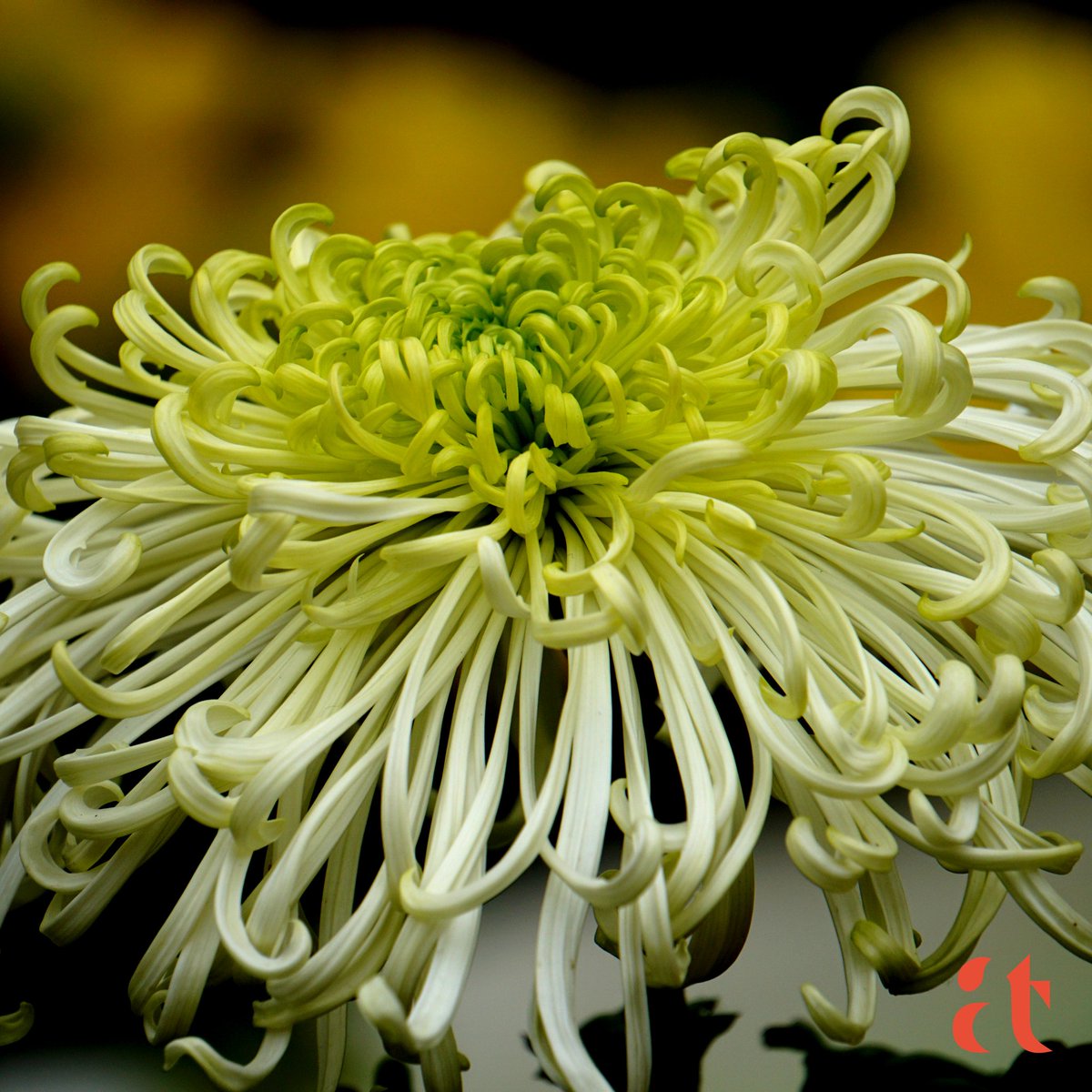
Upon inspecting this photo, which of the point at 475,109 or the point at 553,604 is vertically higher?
the point at 475,109

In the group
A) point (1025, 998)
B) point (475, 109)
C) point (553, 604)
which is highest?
point (475, 109)

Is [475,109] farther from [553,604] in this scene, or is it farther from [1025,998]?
[1025,998]

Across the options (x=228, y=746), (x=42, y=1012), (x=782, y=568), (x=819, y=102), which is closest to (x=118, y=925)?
(x=42, y=1012)

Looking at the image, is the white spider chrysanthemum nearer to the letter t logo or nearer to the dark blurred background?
the letter t logo

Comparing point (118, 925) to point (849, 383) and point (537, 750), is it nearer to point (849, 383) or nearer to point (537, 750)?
point (537, 750)

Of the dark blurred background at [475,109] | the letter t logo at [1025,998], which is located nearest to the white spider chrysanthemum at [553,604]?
the letter t logo at [1025,998]

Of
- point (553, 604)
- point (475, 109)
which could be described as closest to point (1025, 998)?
point (553, 604)

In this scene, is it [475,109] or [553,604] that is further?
[475,109]

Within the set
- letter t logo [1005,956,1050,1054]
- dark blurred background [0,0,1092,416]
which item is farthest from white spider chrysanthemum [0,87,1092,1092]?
dark blurred background [0,0,1092,416]
